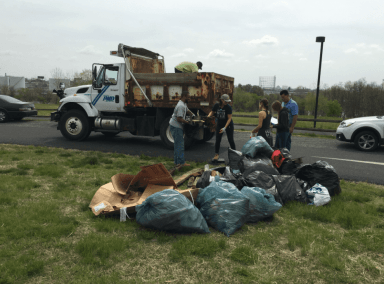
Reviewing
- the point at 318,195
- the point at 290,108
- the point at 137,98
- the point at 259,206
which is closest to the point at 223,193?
the point at 259,206

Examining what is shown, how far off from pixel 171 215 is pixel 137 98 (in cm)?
672

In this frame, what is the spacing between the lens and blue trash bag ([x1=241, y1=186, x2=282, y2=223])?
3807mm

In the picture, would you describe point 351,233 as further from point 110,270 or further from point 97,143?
point 97,143

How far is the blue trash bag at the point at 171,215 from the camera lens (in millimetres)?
3276

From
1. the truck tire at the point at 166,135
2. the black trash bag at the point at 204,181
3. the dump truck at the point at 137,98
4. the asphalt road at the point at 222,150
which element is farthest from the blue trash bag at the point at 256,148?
the truck tire at the point at 166,135

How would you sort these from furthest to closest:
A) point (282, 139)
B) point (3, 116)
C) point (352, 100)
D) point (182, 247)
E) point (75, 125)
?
1. point (352, 100)
2. point (3, 116)
3. point (75, 125)
4. point (282, 139)
5. point (182, 247)

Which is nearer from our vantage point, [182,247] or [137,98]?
[182,247]

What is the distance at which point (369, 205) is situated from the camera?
176 inches

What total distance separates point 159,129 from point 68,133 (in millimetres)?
3473

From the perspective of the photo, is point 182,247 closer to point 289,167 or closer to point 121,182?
point 121,182

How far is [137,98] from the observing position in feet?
30.9

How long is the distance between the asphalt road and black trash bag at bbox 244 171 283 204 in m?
2.79

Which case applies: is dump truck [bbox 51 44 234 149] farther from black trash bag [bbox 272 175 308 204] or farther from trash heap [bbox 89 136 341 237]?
black trash bag [bbox 272 175 308 204]

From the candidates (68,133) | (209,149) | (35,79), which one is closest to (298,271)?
(209,149)
